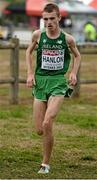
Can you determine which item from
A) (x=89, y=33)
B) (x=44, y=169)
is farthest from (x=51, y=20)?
(x=89, y=33)

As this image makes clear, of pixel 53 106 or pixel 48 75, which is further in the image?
pixel 48 75

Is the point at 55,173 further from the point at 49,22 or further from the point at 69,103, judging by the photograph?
the point at 69,103

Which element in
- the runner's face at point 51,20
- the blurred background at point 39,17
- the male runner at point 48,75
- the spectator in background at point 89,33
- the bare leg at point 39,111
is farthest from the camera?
the blurred background at point 39,17

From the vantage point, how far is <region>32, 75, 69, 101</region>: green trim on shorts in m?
6.76

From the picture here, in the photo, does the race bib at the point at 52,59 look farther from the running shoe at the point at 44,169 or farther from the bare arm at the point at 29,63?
the running shoe at the point at 44,169

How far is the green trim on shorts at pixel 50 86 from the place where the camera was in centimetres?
676

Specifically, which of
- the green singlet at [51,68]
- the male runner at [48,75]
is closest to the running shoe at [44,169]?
the male runner at [48,75]

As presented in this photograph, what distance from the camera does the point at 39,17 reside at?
46.6m

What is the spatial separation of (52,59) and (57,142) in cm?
227

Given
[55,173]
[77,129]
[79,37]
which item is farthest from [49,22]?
[79,37]

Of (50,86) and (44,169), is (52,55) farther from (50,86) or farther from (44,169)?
(44,169)

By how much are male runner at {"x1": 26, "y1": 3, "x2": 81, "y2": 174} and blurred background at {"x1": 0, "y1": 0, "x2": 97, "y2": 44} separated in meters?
30.3

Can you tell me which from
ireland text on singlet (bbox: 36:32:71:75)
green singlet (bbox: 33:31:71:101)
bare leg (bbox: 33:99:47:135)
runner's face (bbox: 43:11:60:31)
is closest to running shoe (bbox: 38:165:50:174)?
bare leg (bbox: 33:99:47:135)

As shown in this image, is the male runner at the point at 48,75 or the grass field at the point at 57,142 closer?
the male runner at the point at 48,75
